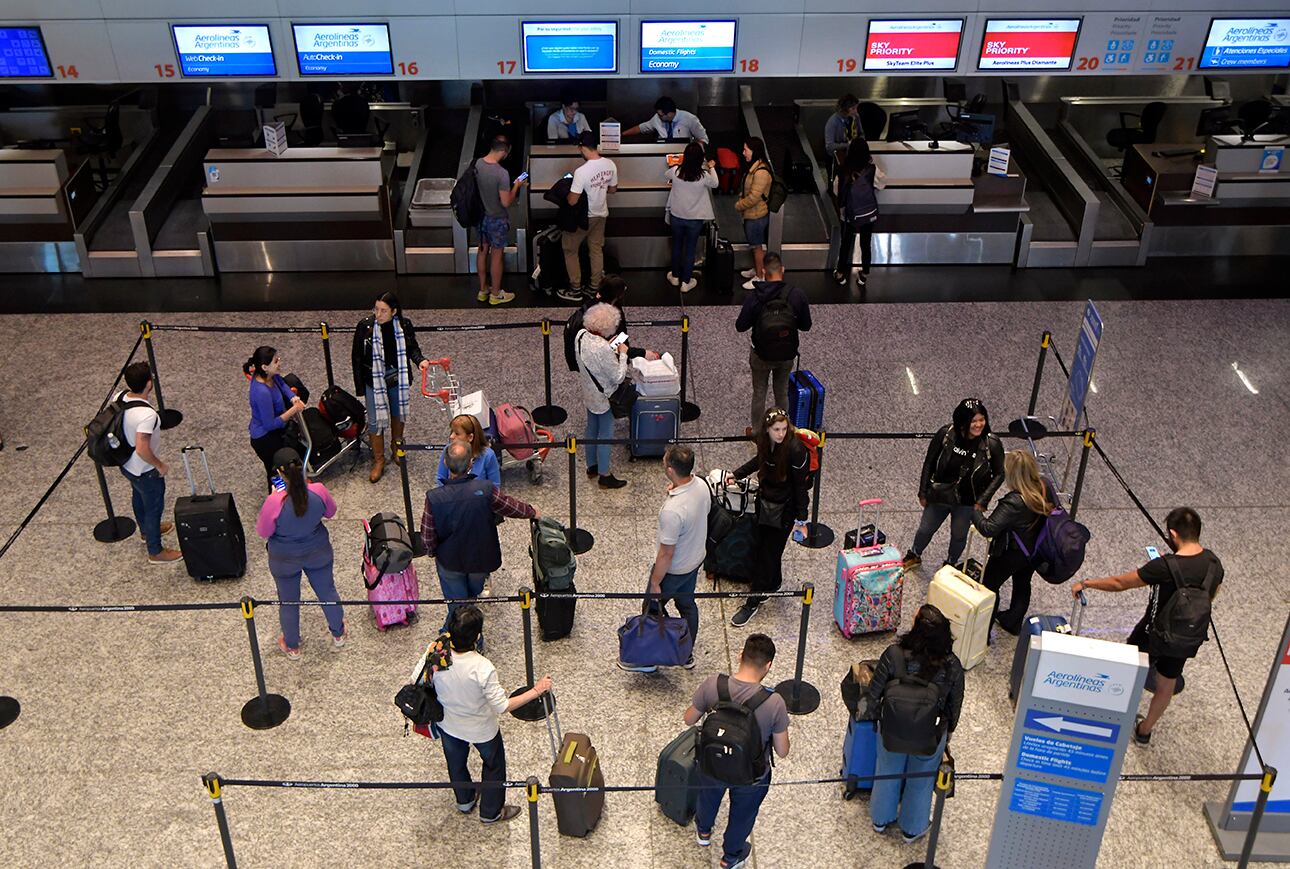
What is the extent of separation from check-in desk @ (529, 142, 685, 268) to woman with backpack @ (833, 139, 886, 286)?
1.94 m

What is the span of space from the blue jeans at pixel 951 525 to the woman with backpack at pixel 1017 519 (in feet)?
1.44

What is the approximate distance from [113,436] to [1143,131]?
12.9 meters

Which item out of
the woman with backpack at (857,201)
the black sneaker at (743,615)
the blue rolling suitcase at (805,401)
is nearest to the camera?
the black sneaker at (743,615)

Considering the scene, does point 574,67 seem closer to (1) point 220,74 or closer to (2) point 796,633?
(1) point 220,74

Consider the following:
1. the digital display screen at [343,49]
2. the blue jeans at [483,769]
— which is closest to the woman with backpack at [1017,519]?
the blue jeans at [483,769]

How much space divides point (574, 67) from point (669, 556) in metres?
7.19

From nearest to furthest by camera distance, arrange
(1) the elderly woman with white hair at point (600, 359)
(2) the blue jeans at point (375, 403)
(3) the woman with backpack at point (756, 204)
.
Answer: (1) the elderly woman with white hair at point (600, 359)
(2) the blue jeans at point (375, 403)
(3) the woman with backpack at point (756, 204)

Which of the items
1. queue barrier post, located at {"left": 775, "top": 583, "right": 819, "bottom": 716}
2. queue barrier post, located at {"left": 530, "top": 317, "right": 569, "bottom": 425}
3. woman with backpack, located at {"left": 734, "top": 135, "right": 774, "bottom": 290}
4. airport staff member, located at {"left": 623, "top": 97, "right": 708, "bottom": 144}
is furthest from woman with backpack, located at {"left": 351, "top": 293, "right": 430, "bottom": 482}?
airport staff member, located at {"left": 623, "top": 97, "right": 708, "bottom": 144}

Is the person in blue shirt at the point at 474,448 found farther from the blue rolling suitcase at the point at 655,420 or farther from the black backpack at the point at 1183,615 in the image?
the black backpack at the point at 1183,615

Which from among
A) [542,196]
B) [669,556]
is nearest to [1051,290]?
[542,196]

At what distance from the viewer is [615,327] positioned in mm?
9328

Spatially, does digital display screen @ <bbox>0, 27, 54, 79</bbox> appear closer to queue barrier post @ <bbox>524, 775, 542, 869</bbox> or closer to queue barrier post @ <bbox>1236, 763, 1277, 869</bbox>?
queue barrier post @ <bbox>524, 775, 542, 869</bbox>

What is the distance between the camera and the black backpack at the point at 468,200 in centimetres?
1267

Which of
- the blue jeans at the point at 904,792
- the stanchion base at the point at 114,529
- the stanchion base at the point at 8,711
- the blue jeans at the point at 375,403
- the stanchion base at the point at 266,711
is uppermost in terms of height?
the blue jeans at the point at 375,403
